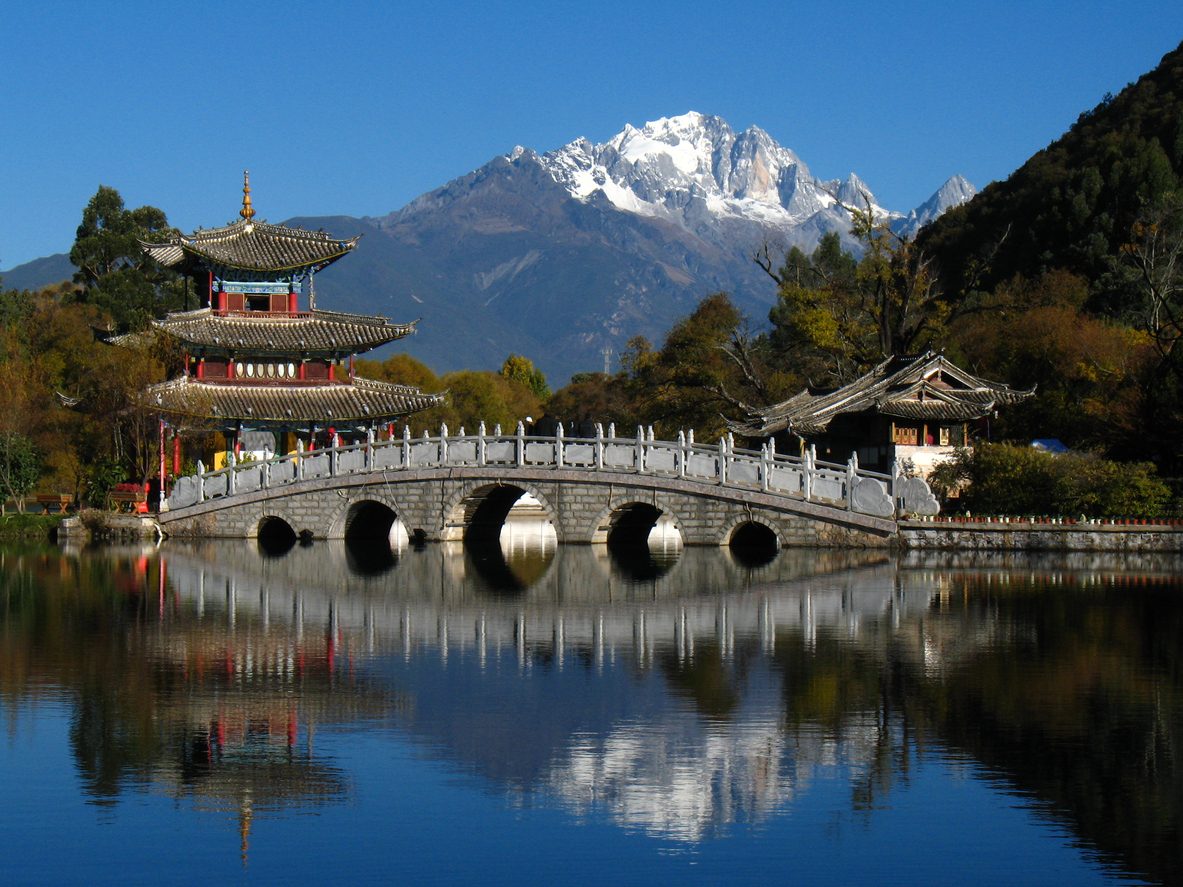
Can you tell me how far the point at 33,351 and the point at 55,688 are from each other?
→ 49.6 m

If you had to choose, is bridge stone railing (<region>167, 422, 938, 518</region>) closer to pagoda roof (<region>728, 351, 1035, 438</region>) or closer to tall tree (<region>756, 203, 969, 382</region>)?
pagoda roof (<region>728, 351, 1035, 438</region>)

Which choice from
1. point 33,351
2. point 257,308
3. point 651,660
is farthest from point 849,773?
point 33,351

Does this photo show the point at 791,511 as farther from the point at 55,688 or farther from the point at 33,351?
the point at 33,351

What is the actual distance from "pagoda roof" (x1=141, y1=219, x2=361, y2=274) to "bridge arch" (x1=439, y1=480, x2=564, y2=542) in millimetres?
10740

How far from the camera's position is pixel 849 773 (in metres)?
11.9

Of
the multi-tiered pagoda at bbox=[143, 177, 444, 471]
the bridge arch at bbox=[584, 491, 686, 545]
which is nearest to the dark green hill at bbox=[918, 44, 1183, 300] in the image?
the bridge arch at bbox=[584, 491, 686, 545]

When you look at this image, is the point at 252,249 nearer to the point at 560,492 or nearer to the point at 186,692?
the point at 560,492

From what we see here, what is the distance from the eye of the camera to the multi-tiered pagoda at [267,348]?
4262 cm

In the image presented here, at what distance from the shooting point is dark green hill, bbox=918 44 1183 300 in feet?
209

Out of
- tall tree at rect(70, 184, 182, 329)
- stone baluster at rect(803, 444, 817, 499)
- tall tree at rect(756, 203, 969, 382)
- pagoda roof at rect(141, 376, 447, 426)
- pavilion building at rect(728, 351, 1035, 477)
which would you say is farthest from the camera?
tall tree at rect(70, 184, 182, 329)

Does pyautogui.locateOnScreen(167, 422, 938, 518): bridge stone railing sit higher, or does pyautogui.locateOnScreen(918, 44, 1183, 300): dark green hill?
pyautogui.locateOnScreen(918, 44, 1183, 300): dark green hill

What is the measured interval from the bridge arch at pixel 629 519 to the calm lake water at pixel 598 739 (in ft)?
31.5

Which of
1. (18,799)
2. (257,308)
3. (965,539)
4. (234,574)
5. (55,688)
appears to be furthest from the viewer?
(257,308)

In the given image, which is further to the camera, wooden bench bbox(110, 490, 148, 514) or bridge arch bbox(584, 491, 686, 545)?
wooden bench bbox(110, 490, 148, 514)
